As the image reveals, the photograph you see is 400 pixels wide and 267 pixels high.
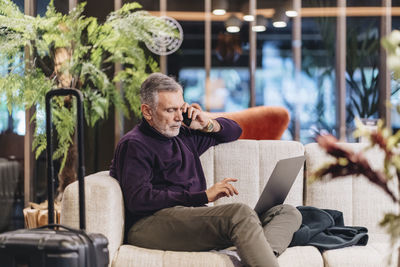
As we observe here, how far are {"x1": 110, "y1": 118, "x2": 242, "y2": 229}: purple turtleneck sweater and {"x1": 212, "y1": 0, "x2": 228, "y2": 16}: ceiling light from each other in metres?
3.67

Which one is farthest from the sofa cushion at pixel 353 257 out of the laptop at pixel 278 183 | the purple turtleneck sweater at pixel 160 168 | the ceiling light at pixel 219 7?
the ceiling light at pixel 219 7

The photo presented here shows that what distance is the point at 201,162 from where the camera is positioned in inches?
105

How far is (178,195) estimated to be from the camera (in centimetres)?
221

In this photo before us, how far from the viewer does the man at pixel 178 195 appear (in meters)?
2.02

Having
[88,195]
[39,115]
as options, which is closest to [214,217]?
[88,195]

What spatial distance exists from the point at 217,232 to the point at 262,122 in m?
1.21

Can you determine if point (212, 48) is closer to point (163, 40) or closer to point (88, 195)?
point (163, 40)

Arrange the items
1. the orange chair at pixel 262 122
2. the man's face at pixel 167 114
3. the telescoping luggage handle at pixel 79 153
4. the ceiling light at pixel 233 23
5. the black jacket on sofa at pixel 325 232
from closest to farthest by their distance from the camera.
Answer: the telescoping luggage handle at pixel 79 153 → the black jacket on sofa at pixel 325 232 → the man's face at pixel 167 114 → the orange chair at pixel 262 122 → the ceiling light at pixel 233 23

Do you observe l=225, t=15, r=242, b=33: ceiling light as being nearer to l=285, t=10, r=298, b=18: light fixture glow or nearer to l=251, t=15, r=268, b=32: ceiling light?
l=251, t=15, r=268, b=32: ceiling light

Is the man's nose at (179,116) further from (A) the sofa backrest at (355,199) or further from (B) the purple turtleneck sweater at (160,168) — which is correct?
(A) the sofa backrest at (355,199)

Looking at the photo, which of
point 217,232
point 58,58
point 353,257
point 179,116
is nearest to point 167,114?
point 179,116

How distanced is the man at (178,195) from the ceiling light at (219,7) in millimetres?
3714

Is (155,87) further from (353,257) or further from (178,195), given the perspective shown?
(353,257)

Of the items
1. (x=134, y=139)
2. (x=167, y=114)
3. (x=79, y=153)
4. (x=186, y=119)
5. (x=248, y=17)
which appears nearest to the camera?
(x=79, y=153)
